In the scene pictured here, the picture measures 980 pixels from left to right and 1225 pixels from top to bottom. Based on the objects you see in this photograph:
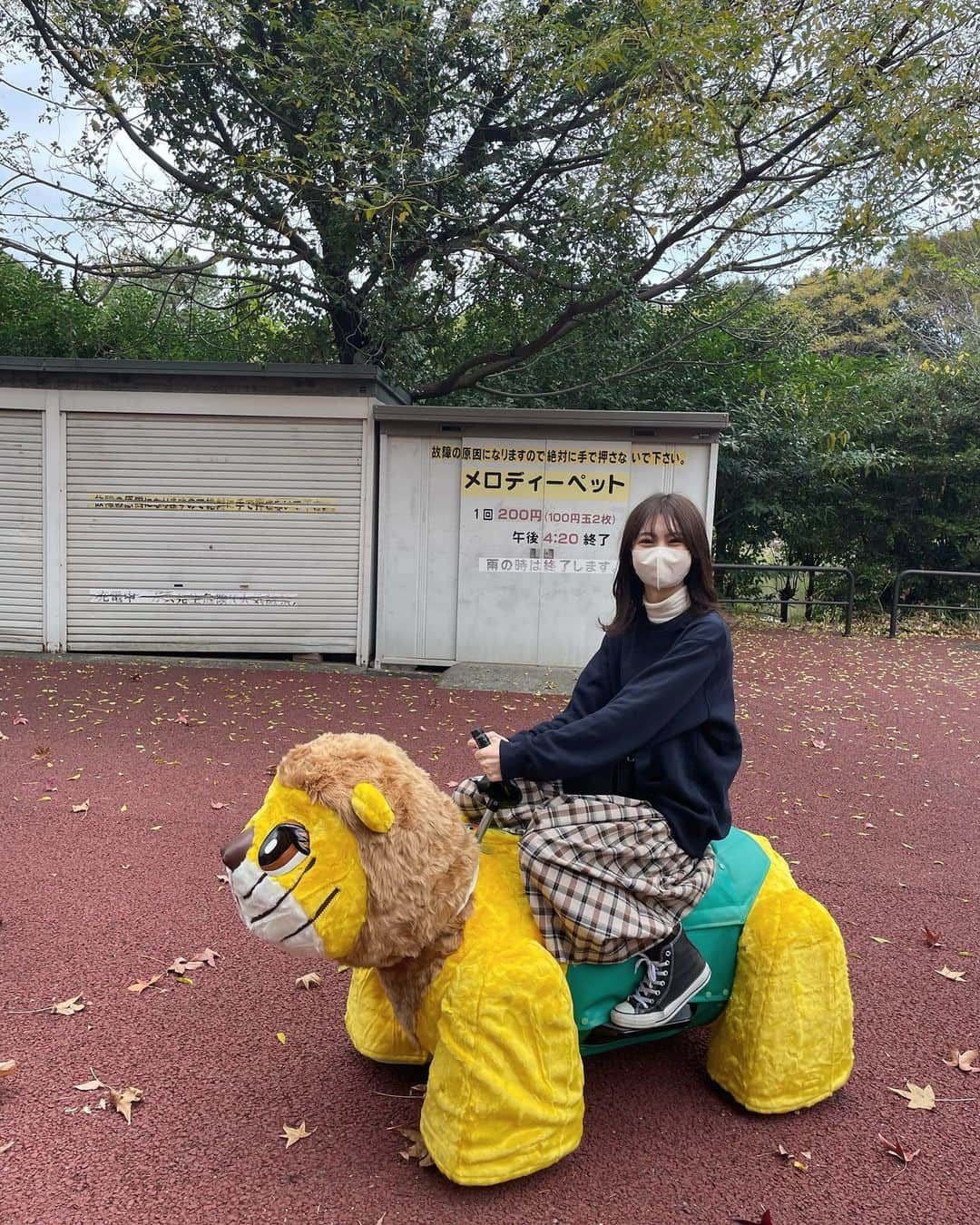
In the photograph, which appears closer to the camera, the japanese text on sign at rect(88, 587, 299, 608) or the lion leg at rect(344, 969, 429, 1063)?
the lion leg at rect(344, 969, 429, 1063)

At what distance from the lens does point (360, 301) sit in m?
9.73

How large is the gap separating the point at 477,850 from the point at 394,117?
833 cm

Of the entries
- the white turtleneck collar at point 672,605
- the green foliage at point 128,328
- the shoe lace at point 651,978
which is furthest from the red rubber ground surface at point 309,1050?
the green foliage at point 128,328

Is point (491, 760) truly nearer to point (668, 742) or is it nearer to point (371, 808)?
point (371, 808)

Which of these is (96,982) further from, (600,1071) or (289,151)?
(289,151)

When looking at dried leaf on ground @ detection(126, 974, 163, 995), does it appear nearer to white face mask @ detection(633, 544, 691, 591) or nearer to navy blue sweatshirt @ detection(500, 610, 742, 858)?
navy blue sweatshirt @ detection(500, 610, 742, 858)

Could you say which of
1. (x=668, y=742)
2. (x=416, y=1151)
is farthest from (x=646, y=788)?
(x=416, y=1151)

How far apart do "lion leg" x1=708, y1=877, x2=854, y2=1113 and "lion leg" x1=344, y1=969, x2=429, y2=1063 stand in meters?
0.92

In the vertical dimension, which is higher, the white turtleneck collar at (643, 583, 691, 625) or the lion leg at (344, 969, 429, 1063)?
the white turtleneck collar at (643, 583, 691, 625)

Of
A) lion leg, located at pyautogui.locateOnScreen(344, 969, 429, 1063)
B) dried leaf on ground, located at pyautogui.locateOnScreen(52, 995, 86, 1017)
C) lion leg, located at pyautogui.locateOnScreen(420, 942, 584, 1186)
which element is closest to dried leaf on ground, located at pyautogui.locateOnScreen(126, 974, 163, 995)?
dried leaf on ground, located at pyautogui.locateOnScreen(52, 995, 86, 1017)

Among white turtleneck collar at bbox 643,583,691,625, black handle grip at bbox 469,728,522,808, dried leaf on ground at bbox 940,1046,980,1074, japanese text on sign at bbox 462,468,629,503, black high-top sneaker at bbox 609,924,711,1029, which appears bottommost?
dried leaf on ground at bbox 940,1046,980,1074

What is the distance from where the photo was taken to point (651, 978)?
235 cm

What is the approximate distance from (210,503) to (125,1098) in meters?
7.38

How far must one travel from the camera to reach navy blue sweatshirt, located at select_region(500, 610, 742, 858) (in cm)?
224
